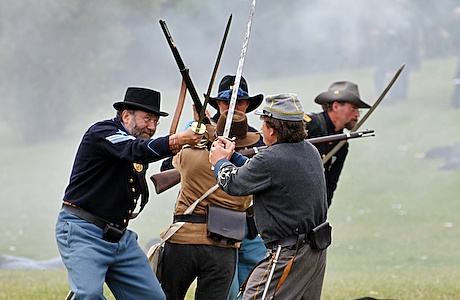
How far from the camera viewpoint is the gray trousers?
5090 mm

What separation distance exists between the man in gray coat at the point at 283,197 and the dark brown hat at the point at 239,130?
0.70m

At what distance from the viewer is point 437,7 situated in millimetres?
25125

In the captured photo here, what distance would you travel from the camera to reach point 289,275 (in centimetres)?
511

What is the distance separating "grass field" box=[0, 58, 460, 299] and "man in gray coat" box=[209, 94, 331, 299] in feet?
10.3

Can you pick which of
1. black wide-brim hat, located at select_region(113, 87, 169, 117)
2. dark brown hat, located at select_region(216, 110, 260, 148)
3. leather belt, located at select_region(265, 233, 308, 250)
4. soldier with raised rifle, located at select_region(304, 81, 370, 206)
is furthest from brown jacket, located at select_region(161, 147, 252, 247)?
soldier with raised rifle, located at select_region(304, 81, 370, 206)

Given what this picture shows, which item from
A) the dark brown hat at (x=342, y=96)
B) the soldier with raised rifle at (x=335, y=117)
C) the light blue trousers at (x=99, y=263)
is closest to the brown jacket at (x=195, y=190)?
the light blue trousers at (x=99, y=263)

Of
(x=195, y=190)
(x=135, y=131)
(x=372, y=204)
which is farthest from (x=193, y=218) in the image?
(x=372, y=204)

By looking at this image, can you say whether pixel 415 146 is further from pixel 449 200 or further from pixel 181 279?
pixel 181 279

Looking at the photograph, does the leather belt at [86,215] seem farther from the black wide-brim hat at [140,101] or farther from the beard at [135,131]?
the black wide-brim hat at [140,101]

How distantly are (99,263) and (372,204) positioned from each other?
14.2 meters

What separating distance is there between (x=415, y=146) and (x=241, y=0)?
605cm

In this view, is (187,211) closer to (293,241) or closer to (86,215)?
(86,215)

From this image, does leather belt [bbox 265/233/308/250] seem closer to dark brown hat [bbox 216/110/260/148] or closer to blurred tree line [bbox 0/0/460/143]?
dark brown hat [bbox 216/110/260/148]

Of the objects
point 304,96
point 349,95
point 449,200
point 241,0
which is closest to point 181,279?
point 349,95
